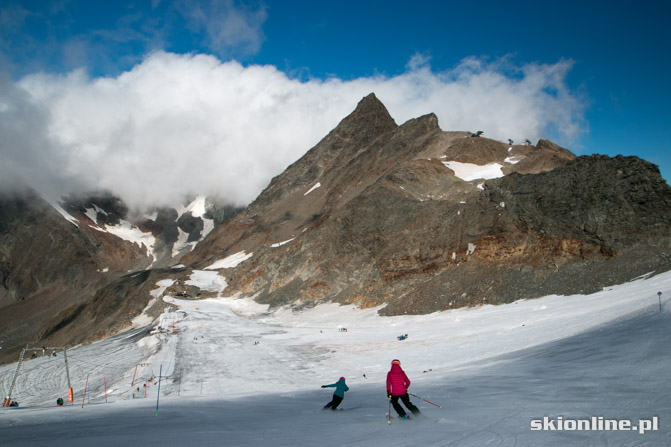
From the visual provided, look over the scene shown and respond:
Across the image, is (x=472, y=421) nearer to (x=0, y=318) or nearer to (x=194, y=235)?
(x=0, y=318)

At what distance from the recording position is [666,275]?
71.2 ft

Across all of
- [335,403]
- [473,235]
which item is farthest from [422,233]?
[335,403]

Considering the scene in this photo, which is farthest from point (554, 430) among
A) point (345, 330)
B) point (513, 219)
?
point (513, 219)

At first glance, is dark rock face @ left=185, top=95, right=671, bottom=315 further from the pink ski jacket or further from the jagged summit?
the pink ski jacket

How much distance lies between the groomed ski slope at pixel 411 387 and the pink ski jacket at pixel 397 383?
21.5 inches

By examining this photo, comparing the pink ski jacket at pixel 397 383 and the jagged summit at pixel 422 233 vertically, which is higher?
the jagged summit at pixel 422 233

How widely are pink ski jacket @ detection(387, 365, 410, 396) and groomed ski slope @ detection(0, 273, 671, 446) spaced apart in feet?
1.79

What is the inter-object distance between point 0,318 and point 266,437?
436 ft

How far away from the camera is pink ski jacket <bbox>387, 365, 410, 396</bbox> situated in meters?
8.20

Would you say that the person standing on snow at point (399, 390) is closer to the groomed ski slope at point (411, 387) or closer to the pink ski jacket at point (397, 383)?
the pink ski jacket at point (397, 383)

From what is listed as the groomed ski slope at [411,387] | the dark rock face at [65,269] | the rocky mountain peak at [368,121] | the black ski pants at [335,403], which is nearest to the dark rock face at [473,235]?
the groomed ski slope at [411,387]

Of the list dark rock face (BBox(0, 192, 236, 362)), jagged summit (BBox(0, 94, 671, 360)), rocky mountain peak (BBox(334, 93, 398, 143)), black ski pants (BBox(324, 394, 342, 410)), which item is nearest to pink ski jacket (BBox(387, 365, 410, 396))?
black ski pants (BBox(324, 394, 342, 410))

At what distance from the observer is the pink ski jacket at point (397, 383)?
8195 millimetres

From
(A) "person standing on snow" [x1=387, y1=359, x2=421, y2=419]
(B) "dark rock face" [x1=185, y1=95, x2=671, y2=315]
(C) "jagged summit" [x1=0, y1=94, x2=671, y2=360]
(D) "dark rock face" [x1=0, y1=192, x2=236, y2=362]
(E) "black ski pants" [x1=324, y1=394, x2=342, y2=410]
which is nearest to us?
(A) "person standing on snow" [x1=387, y1=359, x2=421, y2=419]
